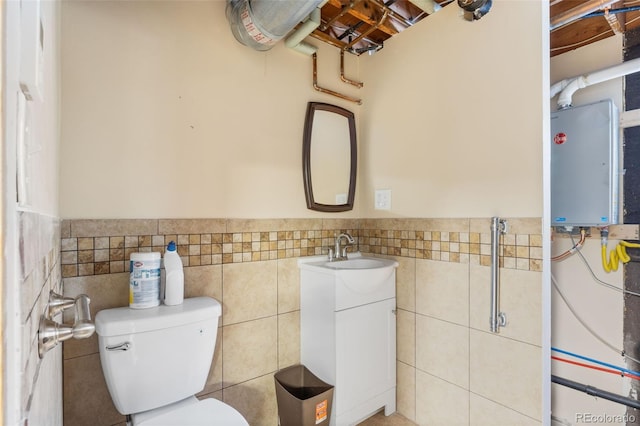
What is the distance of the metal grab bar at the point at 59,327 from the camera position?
479 millimetres

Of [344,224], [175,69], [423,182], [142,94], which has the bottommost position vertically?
[344,224]

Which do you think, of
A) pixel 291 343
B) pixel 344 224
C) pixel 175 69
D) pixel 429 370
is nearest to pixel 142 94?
pixel 175 69

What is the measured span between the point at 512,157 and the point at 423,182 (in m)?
0.48

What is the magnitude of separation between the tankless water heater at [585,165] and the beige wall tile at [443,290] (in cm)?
71

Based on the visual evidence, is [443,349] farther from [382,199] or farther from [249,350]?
[249,350]

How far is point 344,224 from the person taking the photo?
7.09 feet

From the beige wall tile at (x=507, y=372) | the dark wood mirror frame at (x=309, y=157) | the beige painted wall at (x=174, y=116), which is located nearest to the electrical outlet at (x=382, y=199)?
the dark wood mirror frame at (x=309, y=157)

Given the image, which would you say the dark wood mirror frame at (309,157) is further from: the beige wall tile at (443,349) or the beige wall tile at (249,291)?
the beige wall tile at (443,349)

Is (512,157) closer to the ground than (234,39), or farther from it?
closer to the ground

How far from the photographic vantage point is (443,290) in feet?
5.69

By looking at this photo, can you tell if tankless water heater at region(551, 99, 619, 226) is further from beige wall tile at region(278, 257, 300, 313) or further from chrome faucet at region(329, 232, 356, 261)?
beige wall tile at region(278, 257, 300, 313)

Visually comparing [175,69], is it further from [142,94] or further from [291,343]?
[291,343]

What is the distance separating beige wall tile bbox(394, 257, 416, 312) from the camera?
1877mm

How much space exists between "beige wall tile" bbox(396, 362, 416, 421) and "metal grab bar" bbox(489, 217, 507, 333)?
610 mm
